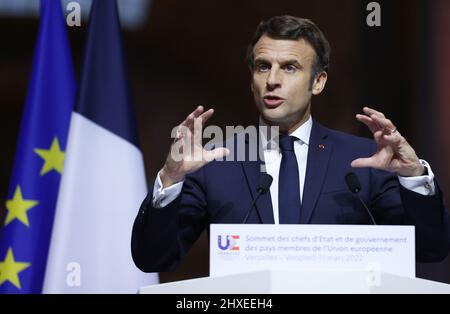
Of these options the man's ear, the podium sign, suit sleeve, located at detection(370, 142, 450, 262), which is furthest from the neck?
the podium sign

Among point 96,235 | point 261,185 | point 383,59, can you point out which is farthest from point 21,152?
point 383,59

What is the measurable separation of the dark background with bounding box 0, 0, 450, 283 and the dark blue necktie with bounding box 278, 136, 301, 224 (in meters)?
1.77

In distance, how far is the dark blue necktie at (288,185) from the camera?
8.06 feet

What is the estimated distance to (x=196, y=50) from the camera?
173 inches

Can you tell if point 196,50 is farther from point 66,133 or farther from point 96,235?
point 96,235

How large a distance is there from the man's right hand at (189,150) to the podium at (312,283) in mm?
487

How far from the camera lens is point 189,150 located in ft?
7.46

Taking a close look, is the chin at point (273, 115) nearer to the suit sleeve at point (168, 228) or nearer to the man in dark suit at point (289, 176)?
the man in dark suit at point (289, 176)

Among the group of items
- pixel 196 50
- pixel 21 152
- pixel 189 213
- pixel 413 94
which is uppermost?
pixel 196 50

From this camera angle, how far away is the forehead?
2615 mm

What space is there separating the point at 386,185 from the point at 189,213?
653 mm

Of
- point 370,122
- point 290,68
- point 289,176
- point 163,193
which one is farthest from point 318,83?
point 163,193

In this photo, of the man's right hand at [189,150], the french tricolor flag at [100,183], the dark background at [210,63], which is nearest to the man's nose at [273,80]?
the man's right hand at [189,150]

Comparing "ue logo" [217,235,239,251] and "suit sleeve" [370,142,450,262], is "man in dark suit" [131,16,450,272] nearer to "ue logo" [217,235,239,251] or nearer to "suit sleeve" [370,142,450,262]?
"suit sleeve" [370,142,450,262]
